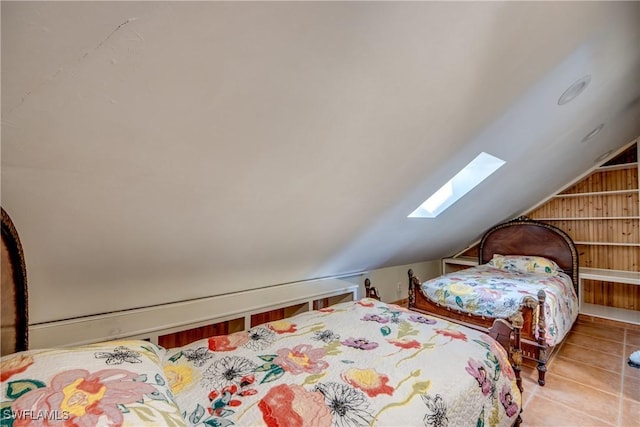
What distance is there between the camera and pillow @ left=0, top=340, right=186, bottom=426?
1.80 ft

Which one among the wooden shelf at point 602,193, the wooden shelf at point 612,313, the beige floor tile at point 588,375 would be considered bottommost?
the beige floor tile at point 588,375

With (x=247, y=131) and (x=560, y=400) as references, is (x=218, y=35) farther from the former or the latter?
(x=560, y=400)

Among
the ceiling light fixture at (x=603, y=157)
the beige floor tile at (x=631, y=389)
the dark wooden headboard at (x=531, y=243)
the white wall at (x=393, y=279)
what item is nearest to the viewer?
Result: the beige floor tile at (x=631, y=389)

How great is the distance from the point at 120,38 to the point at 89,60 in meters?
0.10

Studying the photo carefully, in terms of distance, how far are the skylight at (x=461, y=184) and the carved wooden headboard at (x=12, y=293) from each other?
7.84 ft

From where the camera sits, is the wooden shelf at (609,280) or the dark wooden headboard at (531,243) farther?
the dark wooden headboard at (531,243)

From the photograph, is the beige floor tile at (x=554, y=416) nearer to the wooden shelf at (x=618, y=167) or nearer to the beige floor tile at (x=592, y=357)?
the beige floor tile at (x=592, y=357)

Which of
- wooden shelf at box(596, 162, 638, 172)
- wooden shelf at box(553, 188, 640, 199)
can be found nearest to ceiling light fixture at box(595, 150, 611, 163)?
wooden shelf at box(596, 162, 638, 172)

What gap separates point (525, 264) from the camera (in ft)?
11.1

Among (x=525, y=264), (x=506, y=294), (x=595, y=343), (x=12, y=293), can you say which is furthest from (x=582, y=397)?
(x=12, y=293)

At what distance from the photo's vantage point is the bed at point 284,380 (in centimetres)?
61

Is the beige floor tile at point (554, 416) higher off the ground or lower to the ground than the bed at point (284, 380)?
lower

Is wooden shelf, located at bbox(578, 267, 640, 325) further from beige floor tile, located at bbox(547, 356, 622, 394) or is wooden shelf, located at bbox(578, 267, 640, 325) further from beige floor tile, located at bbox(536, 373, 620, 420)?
beige floor tile, located at bbox(536, 373, 620, 420)

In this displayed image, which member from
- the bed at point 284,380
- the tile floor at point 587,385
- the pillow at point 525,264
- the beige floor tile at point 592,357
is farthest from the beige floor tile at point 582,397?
the pillow at point 525,264
